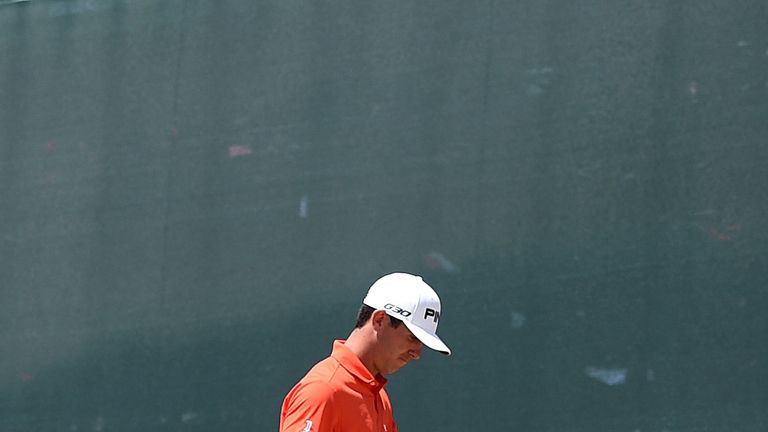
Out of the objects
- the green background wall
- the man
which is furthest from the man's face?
the green background wall

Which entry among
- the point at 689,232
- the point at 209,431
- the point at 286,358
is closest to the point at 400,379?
the point at 286,358

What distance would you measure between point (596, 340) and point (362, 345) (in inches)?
64.3

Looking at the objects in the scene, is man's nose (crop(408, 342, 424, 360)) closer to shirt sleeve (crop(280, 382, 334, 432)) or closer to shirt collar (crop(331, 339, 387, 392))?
shirt collar (crop(331, 339, 387, 392))

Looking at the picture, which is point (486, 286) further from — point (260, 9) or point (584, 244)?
point (260, 9)

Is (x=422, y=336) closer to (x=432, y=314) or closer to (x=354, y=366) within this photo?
(x=432, y=314)

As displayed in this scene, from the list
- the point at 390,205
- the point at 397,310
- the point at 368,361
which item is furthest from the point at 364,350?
the point at 390,205

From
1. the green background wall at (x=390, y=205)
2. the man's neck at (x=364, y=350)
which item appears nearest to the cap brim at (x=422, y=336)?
the man's neck at (x=364, y=350)

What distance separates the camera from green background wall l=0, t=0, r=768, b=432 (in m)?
4.36

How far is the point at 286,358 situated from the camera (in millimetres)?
4793

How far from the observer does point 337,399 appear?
282cm

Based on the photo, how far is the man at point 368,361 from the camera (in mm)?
2801

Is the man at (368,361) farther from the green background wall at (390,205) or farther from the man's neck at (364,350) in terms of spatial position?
the green background wall at (390,205)

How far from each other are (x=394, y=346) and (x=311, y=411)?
0.84ft

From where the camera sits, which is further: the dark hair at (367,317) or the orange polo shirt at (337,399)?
the dark hair at (367,317)
